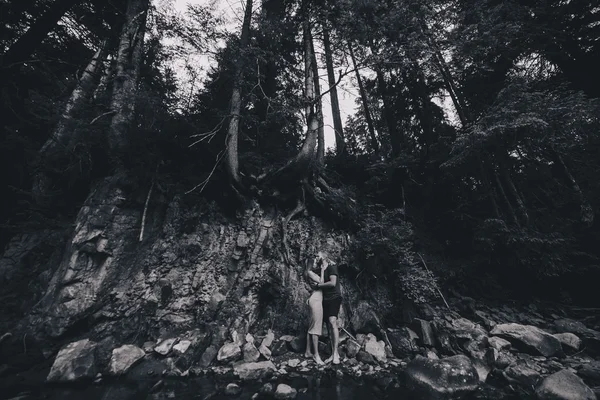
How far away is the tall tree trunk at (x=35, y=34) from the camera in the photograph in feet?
9.67

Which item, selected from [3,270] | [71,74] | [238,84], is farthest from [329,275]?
[3,270]

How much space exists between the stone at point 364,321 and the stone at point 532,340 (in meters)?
2.55

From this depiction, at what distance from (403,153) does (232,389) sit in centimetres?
818

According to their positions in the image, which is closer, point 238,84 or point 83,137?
point 83,137

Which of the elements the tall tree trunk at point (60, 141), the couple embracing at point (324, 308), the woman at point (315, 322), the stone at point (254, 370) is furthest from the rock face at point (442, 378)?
the tall tree trunk at point (60, 141)

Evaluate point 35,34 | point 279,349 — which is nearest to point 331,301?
point 279,349

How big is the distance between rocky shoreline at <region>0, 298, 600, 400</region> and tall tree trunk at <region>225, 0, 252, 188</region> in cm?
401

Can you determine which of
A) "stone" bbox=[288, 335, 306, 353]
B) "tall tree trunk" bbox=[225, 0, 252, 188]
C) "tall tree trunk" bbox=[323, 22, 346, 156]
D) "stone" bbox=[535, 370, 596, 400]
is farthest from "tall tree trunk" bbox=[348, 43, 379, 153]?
"stone" bbox=[535, 370, 596, 400]

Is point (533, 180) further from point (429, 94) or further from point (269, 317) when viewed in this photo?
point (269, 317)

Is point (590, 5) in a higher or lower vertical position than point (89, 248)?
higher

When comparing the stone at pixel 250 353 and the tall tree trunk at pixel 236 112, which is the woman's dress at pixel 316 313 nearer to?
the stone at pixel 250 353

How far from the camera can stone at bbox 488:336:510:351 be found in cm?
450

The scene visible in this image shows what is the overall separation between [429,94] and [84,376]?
47.7 ft

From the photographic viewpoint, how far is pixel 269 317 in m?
5.53
